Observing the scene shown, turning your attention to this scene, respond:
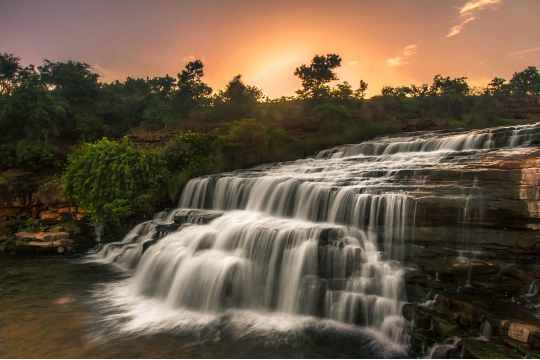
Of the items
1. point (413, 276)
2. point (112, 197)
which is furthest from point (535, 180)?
point (112, 197)

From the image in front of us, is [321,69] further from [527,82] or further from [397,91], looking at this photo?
[527,82]

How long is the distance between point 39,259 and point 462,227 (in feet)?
47.7

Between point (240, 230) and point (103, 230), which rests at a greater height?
point (240, 230)

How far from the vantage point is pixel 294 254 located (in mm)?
8766

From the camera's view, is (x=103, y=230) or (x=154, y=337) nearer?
(x=154, y=337)

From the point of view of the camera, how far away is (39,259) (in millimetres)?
12922

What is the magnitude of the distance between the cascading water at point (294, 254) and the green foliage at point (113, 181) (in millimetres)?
2359

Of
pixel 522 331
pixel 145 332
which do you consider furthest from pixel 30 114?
A: pixel 522 331

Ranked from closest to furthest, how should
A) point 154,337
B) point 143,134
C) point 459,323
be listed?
point 459,323
point 154,337
point 143,134

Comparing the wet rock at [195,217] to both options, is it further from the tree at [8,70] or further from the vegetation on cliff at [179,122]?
the tree at [8,70]

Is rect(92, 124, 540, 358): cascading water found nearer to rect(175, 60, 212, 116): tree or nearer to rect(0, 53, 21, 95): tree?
rect(175, 60, 212, 116): tree

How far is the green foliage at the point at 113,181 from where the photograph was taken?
49.5 ft

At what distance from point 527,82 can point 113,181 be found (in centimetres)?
5034

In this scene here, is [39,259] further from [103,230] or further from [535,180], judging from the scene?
[535,180]
